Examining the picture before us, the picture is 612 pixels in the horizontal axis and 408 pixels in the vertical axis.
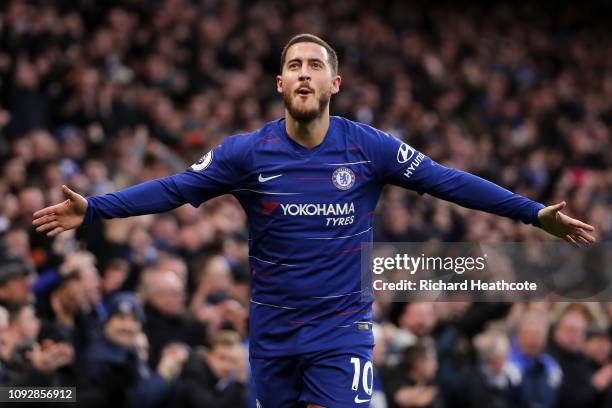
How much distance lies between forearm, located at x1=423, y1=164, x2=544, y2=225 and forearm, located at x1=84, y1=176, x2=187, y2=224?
1.19 meters

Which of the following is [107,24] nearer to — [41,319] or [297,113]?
[41,319]

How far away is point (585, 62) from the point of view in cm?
2198

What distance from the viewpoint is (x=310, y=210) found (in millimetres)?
5020

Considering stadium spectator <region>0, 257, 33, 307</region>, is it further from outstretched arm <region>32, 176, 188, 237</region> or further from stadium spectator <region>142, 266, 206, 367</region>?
outstretched arm <region>32, 176, 188, 237</region>

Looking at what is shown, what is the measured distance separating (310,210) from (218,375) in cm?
266

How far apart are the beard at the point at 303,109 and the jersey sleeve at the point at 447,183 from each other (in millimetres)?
316

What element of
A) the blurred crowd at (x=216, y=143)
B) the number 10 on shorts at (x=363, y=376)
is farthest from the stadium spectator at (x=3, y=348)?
the number 10 on shorts at (x=363, y=376)

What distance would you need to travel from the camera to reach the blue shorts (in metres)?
4.91

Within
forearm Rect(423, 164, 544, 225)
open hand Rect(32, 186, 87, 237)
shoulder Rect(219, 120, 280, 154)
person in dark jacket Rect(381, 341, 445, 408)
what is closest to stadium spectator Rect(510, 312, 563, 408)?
person in dark jacket Rect(381, 341, 445, 408)

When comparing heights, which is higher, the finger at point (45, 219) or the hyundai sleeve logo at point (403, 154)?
the hyundai sleeve logo at point (403, 154)

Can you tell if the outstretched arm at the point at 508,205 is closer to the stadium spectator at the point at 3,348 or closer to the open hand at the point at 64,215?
the open hand at the point at 64,215

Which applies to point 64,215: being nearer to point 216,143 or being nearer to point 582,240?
point 582,240

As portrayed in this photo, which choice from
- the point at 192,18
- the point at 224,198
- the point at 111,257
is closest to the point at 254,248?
the point at 111,257

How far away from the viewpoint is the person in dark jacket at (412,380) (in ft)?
26.4
